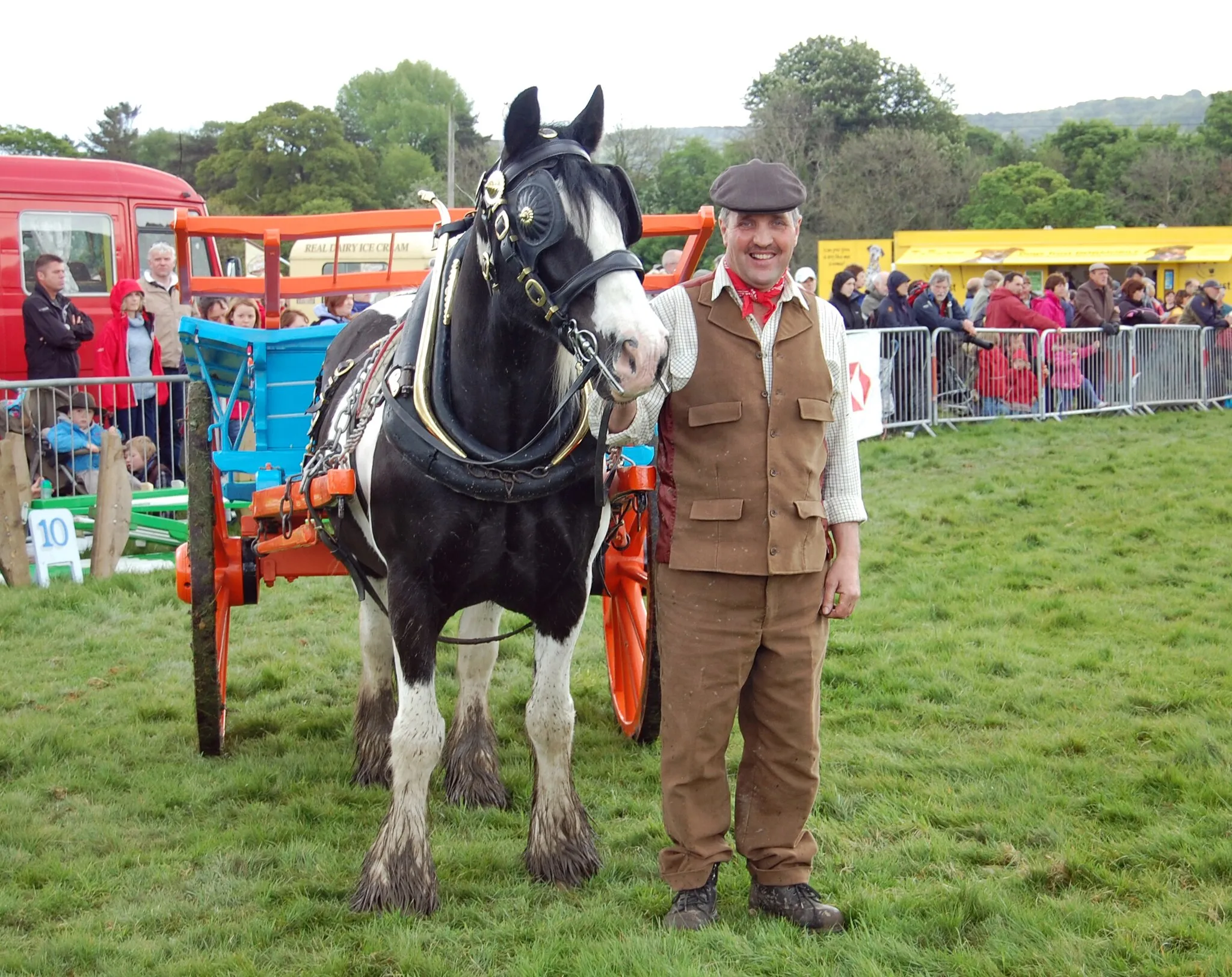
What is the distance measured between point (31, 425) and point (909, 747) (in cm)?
717

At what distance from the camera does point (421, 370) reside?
3.59 meters

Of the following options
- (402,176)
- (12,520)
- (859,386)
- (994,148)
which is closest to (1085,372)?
(859,386)

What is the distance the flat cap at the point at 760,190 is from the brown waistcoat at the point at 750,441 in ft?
0.84

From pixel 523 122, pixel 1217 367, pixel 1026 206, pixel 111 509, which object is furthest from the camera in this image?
pixel 1026 206

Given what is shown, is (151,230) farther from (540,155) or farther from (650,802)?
(540,155)

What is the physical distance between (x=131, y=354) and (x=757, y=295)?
26.3 feet

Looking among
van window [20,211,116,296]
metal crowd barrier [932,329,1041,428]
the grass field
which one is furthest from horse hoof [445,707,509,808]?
metal crowd barrier [932,329,1041,428]

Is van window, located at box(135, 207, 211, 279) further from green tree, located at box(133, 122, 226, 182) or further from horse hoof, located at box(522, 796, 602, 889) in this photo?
green tree, located at box(133, 122, 226, 182)

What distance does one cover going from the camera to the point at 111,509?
841cm

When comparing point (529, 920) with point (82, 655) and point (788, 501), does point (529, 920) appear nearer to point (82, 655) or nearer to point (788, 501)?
point (788, 501)

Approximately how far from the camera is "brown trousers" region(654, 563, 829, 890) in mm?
3410

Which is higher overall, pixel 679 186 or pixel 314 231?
pixel 679 186

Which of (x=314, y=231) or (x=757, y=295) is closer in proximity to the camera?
(x=757, y=295)

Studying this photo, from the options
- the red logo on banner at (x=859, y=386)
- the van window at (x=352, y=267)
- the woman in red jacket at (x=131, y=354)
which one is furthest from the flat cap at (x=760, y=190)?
the van window at (x=352, y=267)
